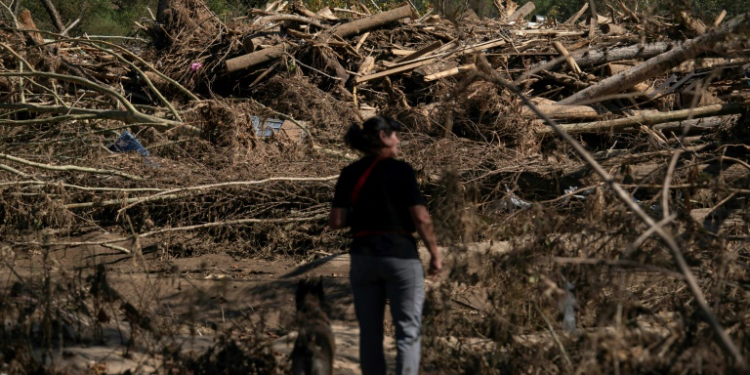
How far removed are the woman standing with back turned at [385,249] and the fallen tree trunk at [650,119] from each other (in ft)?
14.8

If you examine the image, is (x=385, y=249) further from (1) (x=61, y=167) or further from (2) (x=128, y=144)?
(2) (x=128, y=144)

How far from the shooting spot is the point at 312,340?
4.22 meters

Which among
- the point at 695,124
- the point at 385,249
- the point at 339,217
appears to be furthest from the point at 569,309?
the point at 695,124

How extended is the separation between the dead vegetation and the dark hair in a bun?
0.73 meters

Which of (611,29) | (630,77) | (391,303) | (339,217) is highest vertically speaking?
(611,29)

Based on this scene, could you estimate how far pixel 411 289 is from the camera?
4023mm

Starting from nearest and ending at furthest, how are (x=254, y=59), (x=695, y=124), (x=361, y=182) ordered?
(x=361, y=182) < (x=695, y=124) < (x=254, y=59)

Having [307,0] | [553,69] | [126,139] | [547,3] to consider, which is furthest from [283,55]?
[547,3]

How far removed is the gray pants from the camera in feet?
13.1

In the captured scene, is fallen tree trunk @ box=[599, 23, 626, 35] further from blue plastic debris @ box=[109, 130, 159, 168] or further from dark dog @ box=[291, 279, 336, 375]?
dark dog @ box=[291, 279, 336, 375]

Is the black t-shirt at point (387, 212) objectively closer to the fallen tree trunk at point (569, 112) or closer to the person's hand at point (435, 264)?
the person's hand at point (435, 264)

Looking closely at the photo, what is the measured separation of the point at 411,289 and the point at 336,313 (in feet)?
8.85

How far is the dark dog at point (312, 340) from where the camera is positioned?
13.9 ft

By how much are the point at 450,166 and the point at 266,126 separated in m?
2.60
